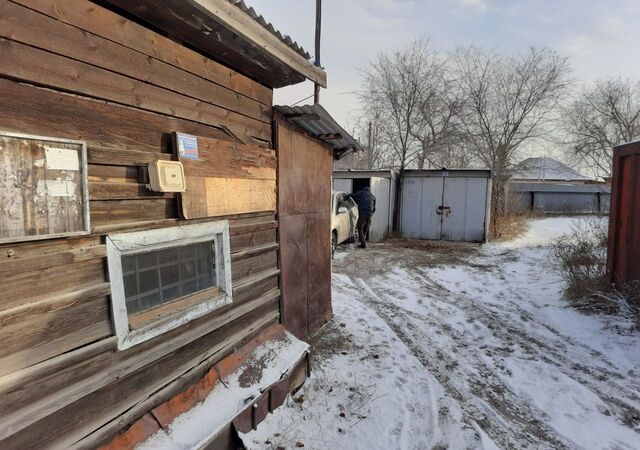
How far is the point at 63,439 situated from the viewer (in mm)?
1817

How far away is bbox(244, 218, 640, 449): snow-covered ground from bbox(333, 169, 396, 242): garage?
5.35m

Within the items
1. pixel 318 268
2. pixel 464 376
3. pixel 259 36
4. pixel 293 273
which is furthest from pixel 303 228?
pixel 464 376

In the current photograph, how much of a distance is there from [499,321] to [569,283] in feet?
6.12

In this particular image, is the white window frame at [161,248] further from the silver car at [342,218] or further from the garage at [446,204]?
the garage at [446,204]

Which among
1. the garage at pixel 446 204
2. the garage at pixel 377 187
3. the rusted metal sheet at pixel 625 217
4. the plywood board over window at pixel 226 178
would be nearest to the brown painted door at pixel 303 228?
the plywood board over window at pixel 226 178

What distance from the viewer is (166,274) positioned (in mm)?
2537

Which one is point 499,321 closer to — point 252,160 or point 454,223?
point 252,160

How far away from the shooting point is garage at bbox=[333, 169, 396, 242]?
12.0 m

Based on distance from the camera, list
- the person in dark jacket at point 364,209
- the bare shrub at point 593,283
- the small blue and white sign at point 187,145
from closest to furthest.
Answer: the small blue and white sign at point 187,145 → the bare shrub at point 593,283 → the person in dark jacket at point 364,209

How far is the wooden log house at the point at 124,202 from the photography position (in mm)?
1658

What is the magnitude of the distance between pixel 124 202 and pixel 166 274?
63 centimetres

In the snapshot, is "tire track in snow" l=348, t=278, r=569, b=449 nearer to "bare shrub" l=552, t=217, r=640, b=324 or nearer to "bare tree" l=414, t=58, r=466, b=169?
"bare shrub" l=552, t=217, r=640, b=324

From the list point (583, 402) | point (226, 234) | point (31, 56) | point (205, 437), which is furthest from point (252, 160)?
point (583, 402)

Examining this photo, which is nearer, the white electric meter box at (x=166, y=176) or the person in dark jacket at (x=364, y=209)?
the white electric meter box at (x=166, y=176)
